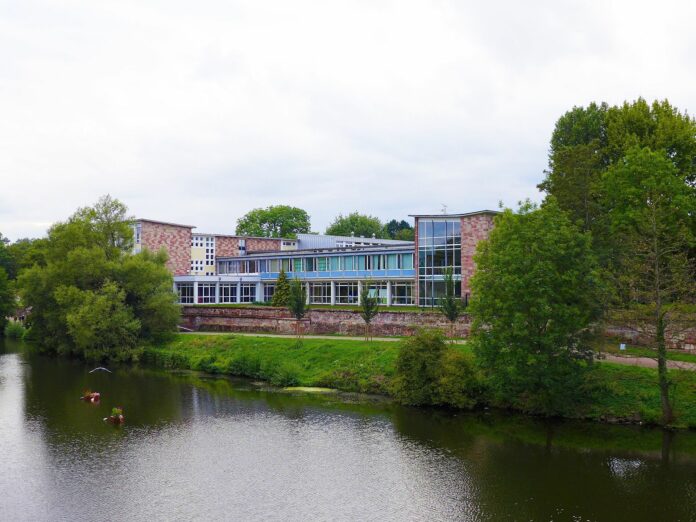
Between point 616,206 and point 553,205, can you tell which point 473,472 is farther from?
point 616,206

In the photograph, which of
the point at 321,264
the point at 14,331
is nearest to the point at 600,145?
the point at 321,264

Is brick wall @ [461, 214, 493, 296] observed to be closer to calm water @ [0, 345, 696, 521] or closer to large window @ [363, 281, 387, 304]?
large window @ [363, 281, 387, 304]

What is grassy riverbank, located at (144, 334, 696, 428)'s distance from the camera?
27.1m

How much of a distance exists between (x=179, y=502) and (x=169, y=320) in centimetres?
3171

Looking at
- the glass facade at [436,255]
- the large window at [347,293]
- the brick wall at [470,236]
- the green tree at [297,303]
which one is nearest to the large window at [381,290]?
the large window at [347,293]

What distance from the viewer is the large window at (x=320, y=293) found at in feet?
211

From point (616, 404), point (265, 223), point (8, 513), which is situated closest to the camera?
point (8, 513)

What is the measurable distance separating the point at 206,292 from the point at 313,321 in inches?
1035

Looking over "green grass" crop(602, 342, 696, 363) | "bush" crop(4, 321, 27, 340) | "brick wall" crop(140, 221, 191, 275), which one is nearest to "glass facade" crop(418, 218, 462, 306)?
"green grass" crop(602, 342, 696, 363)

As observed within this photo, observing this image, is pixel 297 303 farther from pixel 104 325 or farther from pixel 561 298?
pixel 561 298

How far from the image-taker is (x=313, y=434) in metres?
25.8

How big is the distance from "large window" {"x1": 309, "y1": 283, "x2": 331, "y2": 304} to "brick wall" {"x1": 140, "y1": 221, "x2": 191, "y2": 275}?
16401 mm

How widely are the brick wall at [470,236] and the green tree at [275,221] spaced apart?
60465mm

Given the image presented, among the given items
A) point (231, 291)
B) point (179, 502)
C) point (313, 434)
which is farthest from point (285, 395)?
point (231, 291)
